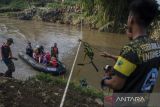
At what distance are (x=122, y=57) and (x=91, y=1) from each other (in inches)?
1504

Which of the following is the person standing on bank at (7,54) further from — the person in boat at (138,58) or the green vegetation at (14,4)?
the green vegetation at (14,4)

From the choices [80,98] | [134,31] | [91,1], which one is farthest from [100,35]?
[134,31]

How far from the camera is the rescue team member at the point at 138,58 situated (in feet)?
9.86

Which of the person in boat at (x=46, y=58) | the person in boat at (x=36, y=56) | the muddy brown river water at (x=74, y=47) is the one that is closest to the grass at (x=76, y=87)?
the muddy brown river water at (x=74, y=47)

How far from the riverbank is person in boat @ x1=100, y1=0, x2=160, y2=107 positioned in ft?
12.9

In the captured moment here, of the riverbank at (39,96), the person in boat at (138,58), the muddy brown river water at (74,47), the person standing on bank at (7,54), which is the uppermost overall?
the person in boat at (138,58)

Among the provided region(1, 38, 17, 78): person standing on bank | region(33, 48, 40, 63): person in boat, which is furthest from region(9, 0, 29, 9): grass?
region(1, 38, 17, 78): person standing on bank

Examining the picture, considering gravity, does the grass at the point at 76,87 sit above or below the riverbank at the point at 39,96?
below

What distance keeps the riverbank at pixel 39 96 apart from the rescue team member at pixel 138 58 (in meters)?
3.93

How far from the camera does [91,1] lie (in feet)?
134

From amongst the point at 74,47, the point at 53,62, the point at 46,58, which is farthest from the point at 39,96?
the point at 74,47

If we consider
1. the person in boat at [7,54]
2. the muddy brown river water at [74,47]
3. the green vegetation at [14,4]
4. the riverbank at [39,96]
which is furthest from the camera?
the green vegetation at [14,4]

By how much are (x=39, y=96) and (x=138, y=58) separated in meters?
4.86

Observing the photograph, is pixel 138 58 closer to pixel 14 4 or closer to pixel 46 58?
pixel 46 58
